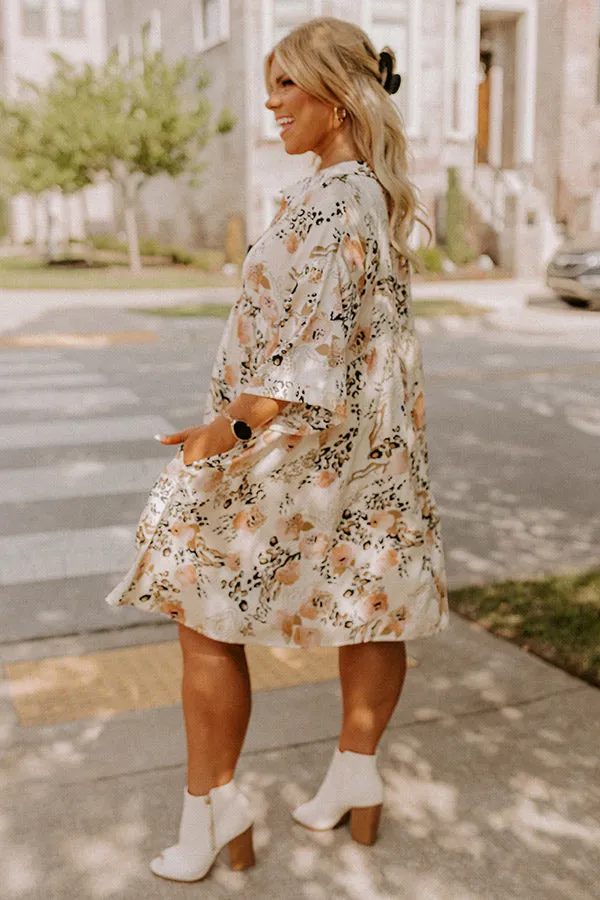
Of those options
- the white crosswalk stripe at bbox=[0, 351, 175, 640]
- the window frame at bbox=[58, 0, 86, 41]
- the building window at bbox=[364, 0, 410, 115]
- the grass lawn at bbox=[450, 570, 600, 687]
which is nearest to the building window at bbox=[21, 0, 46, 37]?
the window frame at bbox=[58, 0, 86, 41]

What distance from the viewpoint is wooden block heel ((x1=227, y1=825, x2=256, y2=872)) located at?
2.72 meters

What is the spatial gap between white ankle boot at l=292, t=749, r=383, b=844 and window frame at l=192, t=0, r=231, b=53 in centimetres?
2568

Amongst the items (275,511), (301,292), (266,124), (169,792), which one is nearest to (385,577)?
(275,511)

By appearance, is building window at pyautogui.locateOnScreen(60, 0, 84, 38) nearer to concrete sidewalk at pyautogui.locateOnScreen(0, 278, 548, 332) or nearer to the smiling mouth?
concrete sidewalk at pyautogui.locateOnScreen(0, 278, 548, 332)

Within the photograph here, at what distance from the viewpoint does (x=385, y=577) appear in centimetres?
270

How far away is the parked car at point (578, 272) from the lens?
19500mm

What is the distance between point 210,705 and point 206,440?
65 cm

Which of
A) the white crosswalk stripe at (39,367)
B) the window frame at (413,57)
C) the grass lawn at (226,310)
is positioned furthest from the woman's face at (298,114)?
the window frame at (413,57)

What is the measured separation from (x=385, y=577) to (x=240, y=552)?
0.37 m

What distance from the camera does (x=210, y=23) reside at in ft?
91.5

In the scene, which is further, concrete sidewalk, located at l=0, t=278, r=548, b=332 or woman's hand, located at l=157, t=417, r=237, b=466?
concrete sidewalk, located at l=0, t=278, r=548, b=332

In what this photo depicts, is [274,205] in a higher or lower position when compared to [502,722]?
higher

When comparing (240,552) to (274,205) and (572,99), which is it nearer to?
(274,205)

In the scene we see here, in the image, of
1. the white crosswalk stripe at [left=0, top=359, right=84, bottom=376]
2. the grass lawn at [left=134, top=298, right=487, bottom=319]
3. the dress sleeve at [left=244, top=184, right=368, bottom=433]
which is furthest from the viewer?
the grass lawn at [left=134, top=298, right=487, bottom=319]
